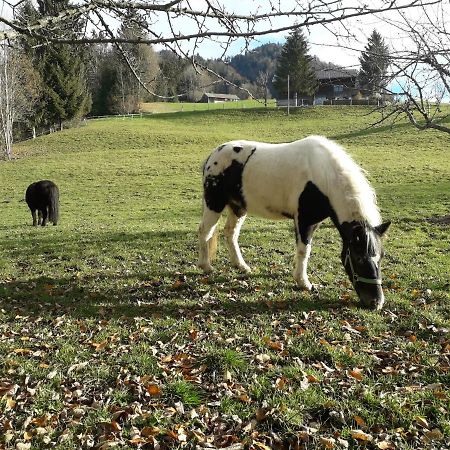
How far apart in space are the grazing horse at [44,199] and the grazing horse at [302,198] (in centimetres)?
862

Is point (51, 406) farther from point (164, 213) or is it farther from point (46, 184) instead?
point (164, 213)

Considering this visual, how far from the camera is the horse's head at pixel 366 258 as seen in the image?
590 cm

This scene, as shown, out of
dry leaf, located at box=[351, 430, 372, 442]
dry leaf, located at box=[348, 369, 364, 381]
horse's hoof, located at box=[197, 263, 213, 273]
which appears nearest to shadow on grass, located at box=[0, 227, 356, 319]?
horse's hoof, located at box=[197, 263, 213, 273]

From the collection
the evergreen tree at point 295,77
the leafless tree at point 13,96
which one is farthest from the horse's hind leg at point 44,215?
the evergreen tree at point 295,77

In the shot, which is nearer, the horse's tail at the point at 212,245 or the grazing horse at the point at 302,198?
the grazing horse at the point at 302,198

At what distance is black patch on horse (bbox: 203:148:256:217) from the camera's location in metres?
7.46

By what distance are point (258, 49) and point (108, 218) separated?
13.3m

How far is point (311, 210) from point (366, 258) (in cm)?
117

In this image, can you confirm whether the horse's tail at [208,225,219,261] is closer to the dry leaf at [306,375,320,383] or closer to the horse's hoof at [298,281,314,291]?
the horse's hoof at [298,281,314,291]

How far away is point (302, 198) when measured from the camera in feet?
21.9

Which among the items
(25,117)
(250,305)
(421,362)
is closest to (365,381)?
(421,362)

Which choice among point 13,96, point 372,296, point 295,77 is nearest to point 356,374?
point 372,296

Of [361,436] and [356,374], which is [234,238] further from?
[361,436]

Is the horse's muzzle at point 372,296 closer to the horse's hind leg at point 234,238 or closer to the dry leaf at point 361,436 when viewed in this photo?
the horse's hind leg at point 234,238
